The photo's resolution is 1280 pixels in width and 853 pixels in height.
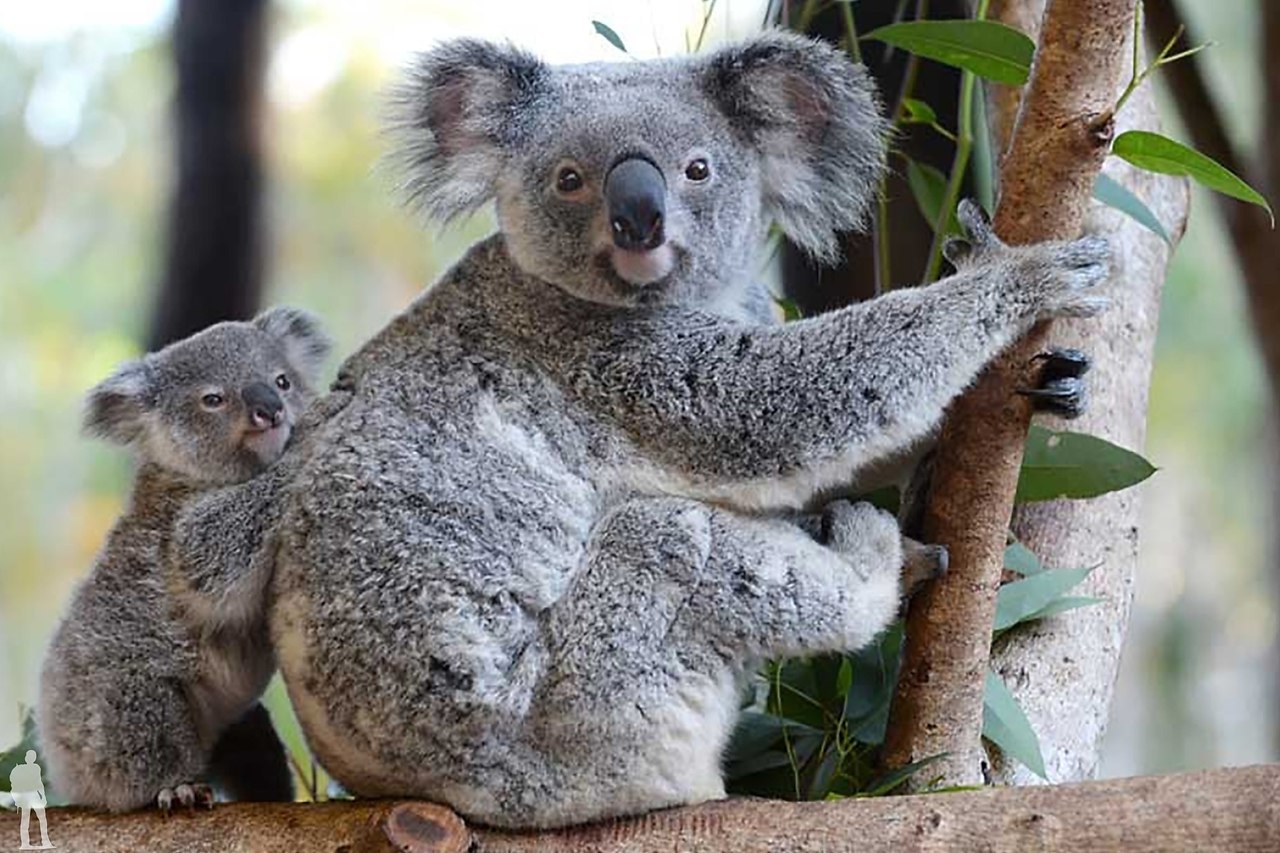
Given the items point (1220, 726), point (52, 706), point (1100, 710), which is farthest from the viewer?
point (1220, 726)

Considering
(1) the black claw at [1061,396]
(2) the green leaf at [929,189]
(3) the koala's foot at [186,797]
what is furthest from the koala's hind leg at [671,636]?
(2) the green leaf at [929,189]

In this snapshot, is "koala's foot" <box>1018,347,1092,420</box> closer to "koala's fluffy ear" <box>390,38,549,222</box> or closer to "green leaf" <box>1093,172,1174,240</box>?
"green leaf" <box>1093,172,1174,240</box>

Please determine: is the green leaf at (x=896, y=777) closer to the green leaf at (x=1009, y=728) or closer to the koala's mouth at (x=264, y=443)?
the green leaf at (x=1009, y=728)

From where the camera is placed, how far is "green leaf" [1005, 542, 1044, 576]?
10.4 ft

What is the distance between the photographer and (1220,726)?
17812 mm

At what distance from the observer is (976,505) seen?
9.36 feet

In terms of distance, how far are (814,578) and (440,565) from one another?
653 mm

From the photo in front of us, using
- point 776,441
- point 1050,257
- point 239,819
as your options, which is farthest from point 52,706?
point 1050,257

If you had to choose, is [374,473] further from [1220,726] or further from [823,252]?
[1220,726]

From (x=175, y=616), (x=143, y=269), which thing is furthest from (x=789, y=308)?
(x=143, y=269)

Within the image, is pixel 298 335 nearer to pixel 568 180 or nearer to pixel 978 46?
pixel 568 180

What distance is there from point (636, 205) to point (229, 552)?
0.96 meters

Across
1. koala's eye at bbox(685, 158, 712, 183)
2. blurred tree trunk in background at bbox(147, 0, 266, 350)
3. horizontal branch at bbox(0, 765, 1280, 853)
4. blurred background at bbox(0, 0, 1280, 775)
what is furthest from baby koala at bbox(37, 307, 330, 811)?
blurred background at bbox(0, 0, 1280, 775)

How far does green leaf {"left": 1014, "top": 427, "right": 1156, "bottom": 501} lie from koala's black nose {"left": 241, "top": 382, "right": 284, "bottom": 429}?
4.74 feet
